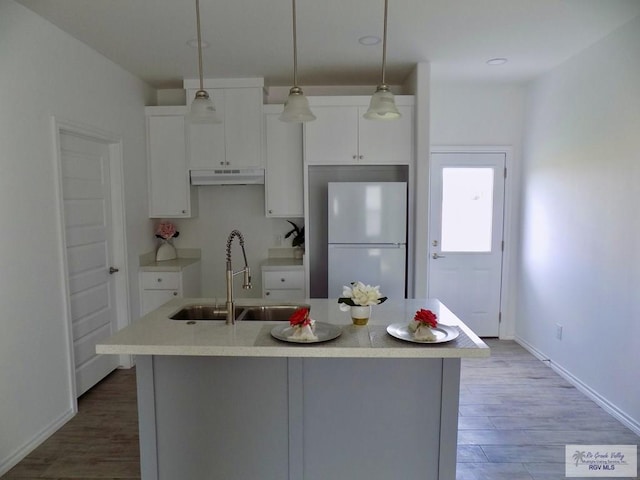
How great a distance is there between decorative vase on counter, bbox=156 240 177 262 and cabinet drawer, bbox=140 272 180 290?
1.09 ft

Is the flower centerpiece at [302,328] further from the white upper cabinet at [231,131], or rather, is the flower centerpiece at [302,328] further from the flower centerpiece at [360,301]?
the white upper cabinet at [231,131]

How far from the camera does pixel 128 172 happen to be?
359 cm

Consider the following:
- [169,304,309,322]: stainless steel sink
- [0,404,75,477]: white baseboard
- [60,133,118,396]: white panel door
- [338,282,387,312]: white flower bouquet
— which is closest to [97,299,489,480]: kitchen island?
[338,282,387,312]: white flower bouquet

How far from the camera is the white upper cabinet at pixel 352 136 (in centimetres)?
364

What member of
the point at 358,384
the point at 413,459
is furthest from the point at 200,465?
the point at 413,459

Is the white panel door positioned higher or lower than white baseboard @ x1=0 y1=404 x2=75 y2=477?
higher

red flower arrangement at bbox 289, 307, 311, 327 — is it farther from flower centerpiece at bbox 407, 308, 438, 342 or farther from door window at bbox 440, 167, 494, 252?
door window at bbox 440, 167, 494, 252

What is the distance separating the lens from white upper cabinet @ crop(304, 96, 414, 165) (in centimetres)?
364

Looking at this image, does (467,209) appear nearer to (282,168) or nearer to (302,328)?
(282,168)

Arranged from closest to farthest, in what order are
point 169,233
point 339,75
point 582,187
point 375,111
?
point 375,111
point 582,187
point 339,75
point 169,233

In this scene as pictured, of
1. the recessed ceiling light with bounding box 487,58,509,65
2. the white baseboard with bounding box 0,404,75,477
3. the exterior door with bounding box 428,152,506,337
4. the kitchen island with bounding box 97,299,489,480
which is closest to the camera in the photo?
the kitchen island with bounding box 97,299,489,480

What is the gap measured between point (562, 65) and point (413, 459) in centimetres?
344

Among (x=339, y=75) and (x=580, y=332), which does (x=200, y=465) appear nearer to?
(x=580, y=332)

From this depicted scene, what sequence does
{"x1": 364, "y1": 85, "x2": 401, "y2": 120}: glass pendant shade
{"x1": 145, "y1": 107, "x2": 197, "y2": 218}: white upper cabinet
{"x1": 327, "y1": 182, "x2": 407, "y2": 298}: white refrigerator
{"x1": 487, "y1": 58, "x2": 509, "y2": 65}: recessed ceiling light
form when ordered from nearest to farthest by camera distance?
{"x1": 364, "y1": 85, "x2": 401, "y2": 120}: glass pendant shade, {"x1": 487, "y1": 58, "x2": 509, "y2": 65}: recessed ceiling light, {"x1": 327, "y1": 182, "x2": 407, "y2": 298}: white refrigerator, {"x1": 145, "y1": 107, "x2": 197, "y2": 218}: white upper cabinet
